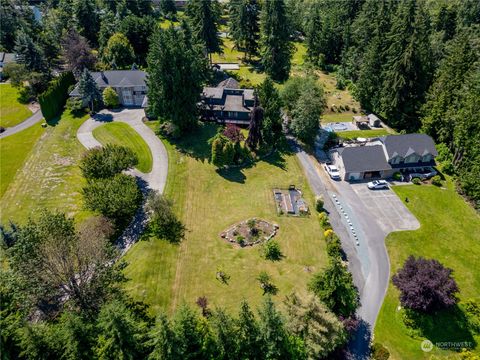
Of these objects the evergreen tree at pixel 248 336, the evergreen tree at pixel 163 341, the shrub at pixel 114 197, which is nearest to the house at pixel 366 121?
→ the shrub at pixel 114 197

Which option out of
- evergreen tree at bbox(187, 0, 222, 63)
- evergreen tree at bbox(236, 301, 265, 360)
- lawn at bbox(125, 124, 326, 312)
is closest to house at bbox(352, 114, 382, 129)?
lawn at bbox(125, 124, 326, 312)

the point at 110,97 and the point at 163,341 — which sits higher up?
the point at 110,97

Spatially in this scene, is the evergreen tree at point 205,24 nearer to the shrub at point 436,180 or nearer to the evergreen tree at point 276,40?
the evergreen tree at point 276,40

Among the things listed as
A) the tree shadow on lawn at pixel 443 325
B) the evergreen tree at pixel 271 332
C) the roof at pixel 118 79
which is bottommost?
the tree shadow on lawn at pixel 443 325

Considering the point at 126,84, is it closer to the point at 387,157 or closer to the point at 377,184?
the point at 377,184

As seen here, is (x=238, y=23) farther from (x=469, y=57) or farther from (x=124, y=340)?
(x=124, y=340)

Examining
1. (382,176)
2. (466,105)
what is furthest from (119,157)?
(466,105)

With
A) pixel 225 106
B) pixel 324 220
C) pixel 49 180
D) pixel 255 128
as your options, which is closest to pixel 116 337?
pixel 324 220
